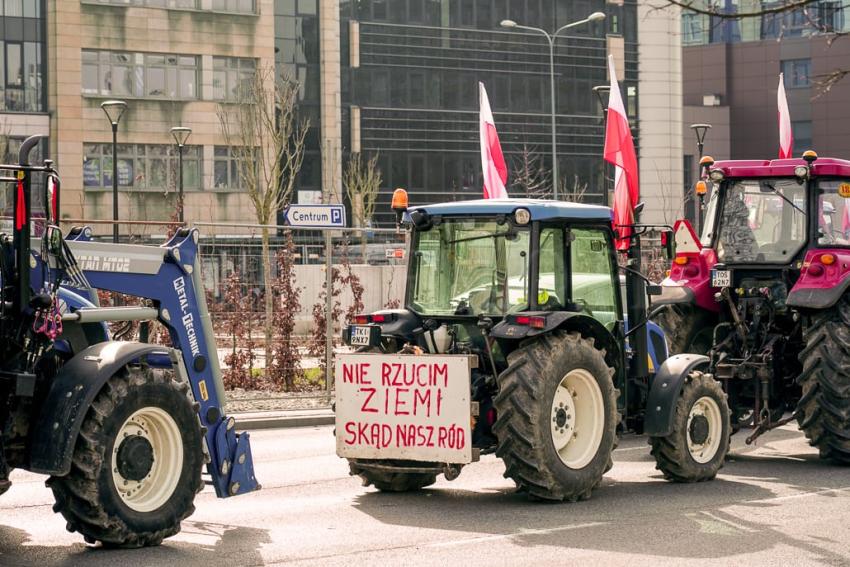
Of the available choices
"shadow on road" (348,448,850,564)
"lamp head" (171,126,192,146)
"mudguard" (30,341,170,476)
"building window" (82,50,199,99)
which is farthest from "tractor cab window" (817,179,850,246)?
"building window" (82,50,199,99)

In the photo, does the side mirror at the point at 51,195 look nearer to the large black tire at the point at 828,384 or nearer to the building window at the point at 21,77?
the large black tire at the point at 828,384

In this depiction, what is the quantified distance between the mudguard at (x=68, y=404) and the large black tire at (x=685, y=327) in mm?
7582

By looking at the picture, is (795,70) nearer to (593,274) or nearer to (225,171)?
(225,171)

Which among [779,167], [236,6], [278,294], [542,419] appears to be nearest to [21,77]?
[236,6]

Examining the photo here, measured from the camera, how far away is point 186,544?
9.43m

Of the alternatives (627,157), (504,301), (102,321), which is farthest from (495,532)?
(627,157)

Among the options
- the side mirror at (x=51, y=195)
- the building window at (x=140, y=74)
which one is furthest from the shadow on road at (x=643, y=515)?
the building window at (x=140, y=74)

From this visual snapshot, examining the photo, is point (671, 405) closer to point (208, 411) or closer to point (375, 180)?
point (208, 411)

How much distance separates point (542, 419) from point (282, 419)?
8234mm

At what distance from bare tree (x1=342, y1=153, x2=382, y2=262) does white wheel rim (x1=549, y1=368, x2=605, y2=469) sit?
43.5m

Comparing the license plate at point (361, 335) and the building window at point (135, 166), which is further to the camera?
the building window at point (135, 166)

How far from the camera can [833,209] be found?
48.2ft

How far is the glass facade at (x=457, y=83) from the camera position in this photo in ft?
220

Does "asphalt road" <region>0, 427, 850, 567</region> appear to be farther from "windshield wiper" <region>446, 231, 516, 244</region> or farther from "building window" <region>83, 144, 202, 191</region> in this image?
"building window" <region>83, 144, 202, 191</region>
